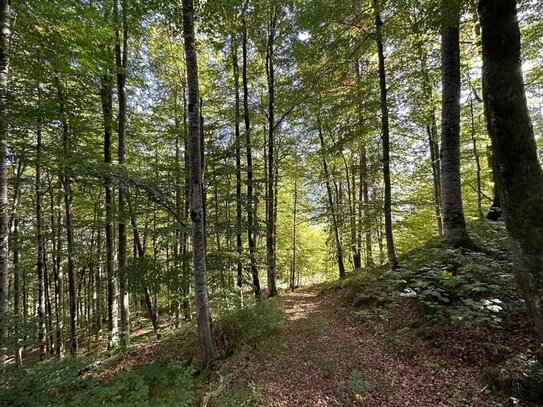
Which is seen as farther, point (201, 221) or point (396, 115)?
point (396, 115)

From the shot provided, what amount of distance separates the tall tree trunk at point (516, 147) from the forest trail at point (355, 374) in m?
1.34

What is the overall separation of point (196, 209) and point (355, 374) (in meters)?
3.82

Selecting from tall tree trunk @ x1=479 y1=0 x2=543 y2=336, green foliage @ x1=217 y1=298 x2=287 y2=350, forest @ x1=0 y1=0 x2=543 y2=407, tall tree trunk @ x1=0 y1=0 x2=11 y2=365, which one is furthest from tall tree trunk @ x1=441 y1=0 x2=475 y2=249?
tall tree trunk @ x1=0 y1=0 x2=11 y2=365

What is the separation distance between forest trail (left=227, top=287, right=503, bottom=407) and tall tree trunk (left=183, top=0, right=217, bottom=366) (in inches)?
32.8

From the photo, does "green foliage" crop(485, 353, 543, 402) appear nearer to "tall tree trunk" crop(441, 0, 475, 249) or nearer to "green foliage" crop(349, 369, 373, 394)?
"green foliage" crop(349, 369, 373, 394)

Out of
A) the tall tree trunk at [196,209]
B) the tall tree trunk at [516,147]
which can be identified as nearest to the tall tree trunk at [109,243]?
the tall tree trunk at [196,209]

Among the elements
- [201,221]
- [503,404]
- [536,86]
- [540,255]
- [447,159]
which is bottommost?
[503,404]

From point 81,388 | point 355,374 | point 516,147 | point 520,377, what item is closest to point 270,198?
point 355,374

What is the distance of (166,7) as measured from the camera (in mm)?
5691

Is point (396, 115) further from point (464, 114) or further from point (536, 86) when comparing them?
point (536, 86)

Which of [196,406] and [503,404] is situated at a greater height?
[503,404]

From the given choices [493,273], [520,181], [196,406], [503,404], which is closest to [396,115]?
[493,273]

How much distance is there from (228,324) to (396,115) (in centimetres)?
832

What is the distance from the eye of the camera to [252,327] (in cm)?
646
